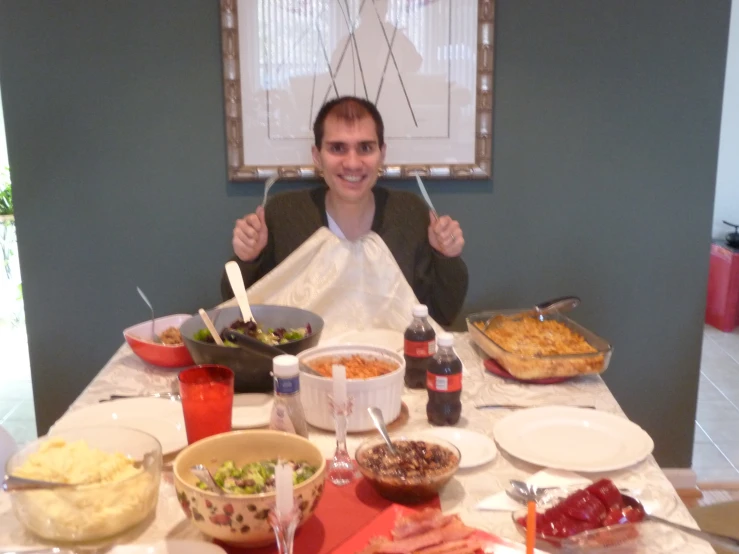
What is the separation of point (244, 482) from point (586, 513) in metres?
0.48

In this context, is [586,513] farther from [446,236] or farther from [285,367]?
[446,236]

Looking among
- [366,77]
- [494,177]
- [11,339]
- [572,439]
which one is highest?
[366,77]

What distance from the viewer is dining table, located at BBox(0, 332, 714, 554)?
984 mm

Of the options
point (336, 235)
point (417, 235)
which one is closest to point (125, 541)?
point (336, 235)

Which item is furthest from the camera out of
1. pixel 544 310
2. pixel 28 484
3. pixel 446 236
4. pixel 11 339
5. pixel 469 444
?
pixel 11 339

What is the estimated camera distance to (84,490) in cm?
91

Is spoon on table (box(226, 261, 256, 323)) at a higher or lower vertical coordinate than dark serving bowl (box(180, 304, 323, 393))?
higher

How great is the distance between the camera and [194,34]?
2.38 meters

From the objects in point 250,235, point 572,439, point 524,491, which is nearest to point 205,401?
point 524,491

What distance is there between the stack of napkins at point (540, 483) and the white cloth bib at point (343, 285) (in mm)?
781

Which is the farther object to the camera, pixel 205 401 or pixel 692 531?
pixel 205 401

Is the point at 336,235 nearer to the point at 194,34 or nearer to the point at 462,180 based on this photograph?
the point at 462,180

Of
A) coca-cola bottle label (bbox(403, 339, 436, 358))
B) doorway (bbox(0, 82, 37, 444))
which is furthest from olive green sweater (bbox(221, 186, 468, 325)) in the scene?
doorway (bbox(0, 82, 37, 444))

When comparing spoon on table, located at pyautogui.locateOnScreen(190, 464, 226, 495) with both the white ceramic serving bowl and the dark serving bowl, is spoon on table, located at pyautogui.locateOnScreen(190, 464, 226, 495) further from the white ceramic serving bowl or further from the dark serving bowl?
the dark serving bowl
